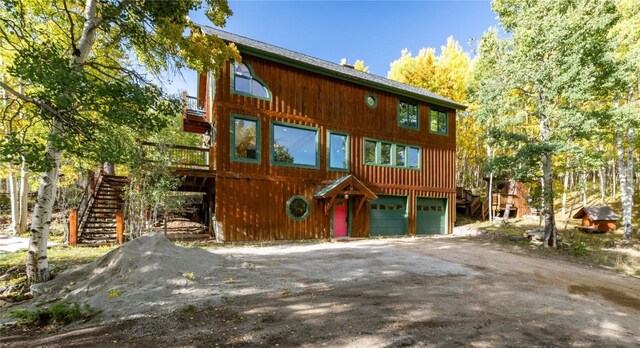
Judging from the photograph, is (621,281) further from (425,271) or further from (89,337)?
(89,337)

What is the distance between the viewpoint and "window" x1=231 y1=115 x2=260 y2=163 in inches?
470

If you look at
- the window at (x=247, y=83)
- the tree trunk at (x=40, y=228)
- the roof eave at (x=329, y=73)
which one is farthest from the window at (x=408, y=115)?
the tree trunk at (x=40, y=228)

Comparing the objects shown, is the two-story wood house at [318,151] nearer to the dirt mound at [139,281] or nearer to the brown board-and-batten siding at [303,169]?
the brown board-and-batten siding at [303,169]

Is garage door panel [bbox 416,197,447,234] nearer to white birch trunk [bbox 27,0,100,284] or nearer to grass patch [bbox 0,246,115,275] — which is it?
grass patch [bbox 0,246,115,275]

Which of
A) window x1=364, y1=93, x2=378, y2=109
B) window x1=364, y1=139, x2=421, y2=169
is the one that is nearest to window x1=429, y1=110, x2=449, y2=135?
window x1=364, y1=139, x2=421, y2=169

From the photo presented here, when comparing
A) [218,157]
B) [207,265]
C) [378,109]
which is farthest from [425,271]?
[378,109]

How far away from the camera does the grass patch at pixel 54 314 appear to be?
14.2 feet

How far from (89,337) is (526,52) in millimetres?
16330

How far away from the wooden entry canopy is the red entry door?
48cm

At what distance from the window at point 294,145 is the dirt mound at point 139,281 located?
6520mm

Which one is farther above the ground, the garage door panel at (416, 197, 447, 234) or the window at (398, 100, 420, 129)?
the window at (398, 100, 420, 129)

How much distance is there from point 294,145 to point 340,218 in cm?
428

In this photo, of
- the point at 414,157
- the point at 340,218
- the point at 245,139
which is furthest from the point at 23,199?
the point at 414,157

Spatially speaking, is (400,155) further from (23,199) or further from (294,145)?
(23,199)
